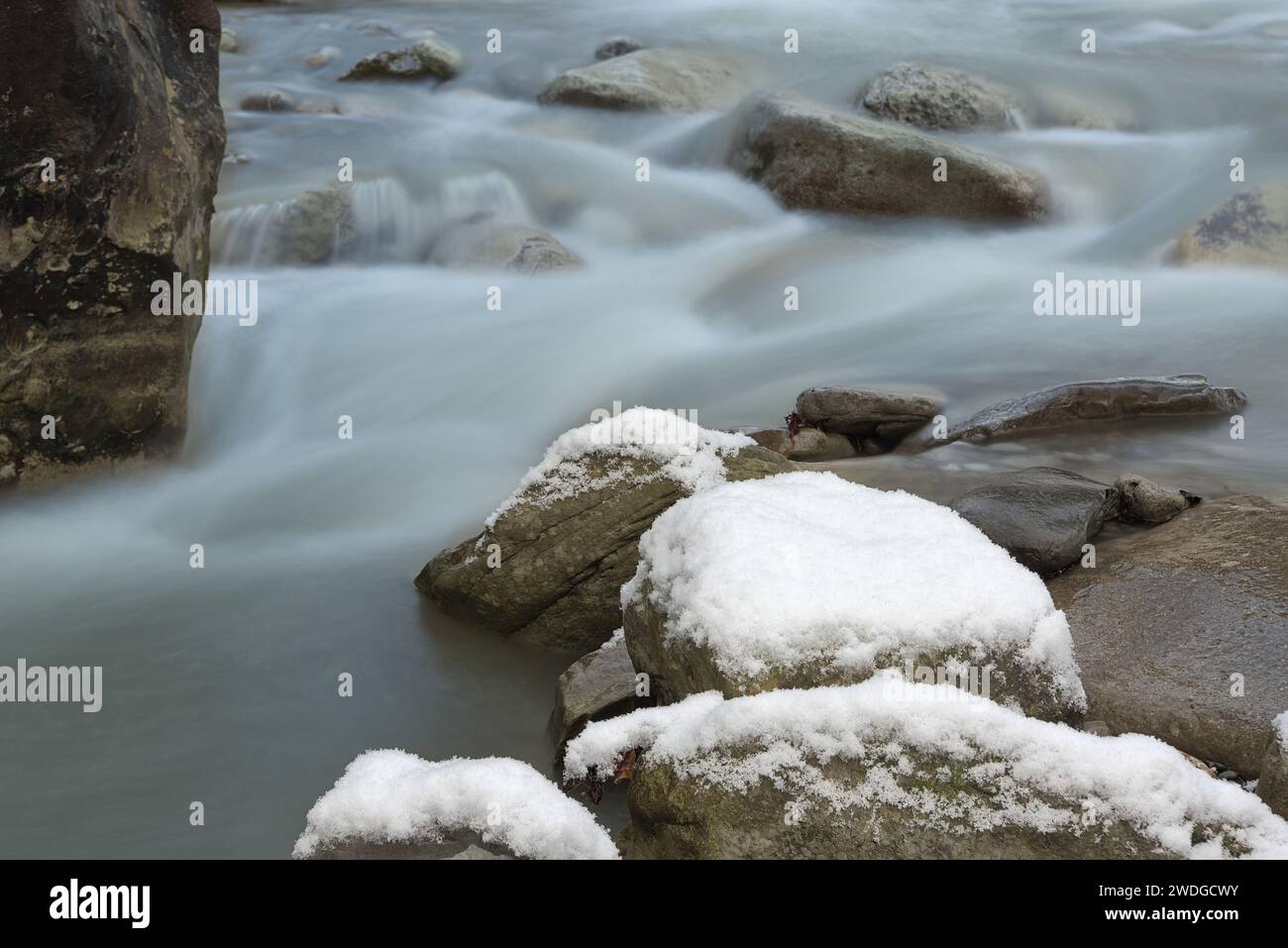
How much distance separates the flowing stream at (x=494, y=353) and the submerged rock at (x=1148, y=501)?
Result: 0.34 meters

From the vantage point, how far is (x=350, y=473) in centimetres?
617

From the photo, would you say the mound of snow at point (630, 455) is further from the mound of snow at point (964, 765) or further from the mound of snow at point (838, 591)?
the mound of snow at point (964, 765)

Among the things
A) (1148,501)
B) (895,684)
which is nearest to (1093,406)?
(1148,501)

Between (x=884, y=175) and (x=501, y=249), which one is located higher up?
(x=884, y=175)

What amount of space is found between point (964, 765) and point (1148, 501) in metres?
2.69

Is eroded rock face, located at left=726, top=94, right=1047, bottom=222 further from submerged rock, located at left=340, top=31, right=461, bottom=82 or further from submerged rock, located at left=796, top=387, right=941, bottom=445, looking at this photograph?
submerged rock, located at left=340, top=31, right=461, bottom=82

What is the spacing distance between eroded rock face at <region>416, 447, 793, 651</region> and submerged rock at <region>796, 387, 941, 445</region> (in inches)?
68.0

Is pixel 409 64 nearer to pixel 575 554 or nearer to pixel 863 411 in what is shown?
pixel 863 411

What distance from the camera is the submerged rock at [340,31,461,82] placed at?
13.9m

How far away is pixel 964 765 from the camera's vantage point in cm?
257

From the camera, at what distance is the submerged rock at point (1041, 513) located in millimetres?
4418
